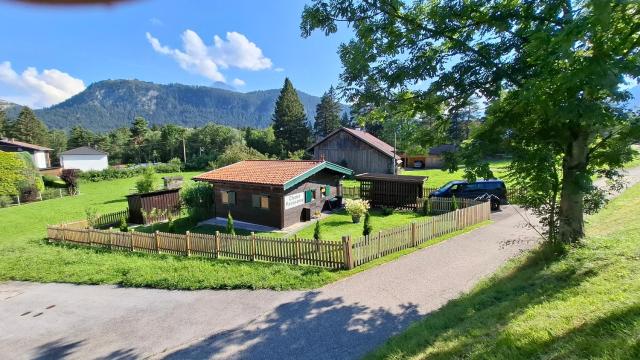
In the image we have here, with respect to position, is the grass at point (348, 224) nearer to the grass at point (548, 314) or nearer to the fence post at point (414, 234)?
the fence post at point (414, 234)

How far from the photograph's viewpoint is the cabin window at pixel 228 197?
21219 millimetres

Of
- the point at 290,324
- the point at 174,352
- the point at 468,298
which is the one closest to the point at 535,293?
the point at 468,298

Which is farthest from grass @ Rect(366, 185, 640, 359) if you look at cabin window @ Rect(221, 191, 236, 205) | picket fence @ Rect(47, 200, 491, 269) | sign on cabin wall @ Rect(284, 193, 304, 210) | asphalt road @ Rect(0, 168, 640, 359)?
cabin window @ Rect(221, 191, 236, 205)

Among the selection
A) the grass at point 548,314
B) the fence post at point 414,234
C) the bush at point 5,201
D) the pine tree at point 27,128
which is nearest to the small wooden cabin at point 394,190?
the fence post at point 414,234

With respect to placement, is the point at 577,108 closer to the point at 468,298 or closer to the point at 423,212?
the point at 468,298

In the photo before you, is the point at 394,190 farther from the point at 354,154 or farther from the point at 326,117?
the point at 326,117

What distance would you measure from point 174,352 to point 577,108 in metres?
8.76

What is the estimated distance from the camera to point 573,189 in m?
Result: 6.57

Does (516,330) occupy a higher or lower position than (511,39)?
lower

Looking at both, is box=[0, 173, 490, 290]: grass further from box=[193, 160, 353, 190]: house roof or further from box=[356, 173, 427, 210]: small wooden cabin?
box=[193, 160, 353, 190]: house roof

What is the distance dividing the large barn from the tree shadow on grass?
2817cm

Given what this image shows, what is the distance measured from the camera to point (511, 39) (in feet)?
21.5

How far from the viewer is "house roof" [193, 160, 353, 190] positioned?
1903cm

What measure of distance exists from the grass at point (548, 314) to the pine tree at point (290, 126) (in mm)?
62692
